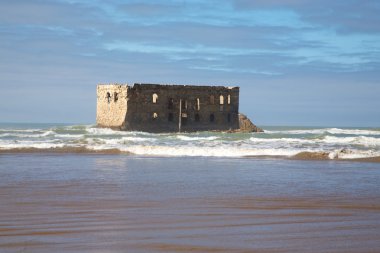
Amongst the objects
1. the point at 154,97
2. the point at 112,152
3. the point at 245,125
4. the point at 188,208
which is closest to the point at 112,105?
the point at 154,97

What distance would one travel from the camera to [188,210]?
24.4ft

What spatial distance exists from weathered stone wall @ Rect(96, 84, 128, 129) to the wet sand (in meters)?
25.5

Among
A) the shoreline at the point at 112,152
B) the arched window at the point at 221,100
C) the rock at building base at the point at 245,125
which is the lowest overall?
the shoreline at the point at 112,152

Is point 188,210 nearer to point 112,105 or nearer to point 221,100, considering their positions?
point 112,105

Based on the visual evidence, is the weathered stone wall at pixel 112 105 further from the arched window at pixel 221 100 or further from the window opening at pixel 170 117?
the arched window at pixel 221 100

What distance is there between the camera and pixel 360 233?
6074 millimetres

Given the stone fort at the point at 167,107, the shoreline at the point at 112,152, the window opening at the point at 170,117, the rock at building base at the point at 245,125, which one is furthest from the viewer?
the rock at building base at the point at 245,125

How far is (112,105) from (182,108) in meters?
5.03

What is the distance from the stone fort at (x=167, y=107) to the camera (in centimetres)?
3897

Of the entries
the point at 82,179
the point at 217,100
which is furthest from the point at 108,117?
the point at 82,179

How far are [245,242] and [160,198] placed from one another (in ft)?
10.1

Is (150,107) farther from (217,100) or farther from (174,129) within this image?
(217,100)

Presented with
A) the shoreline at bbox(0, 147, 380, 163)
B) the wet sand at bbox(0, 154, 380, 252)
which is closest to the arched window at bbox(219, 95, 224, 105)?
the shoreline at bbox(0, 147, 380, 163)

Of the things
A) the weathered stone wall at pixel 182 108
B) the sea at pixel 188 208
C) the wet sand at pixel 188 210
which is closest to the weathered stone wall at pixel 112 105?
the weathered stone wall at pixel 182 108
